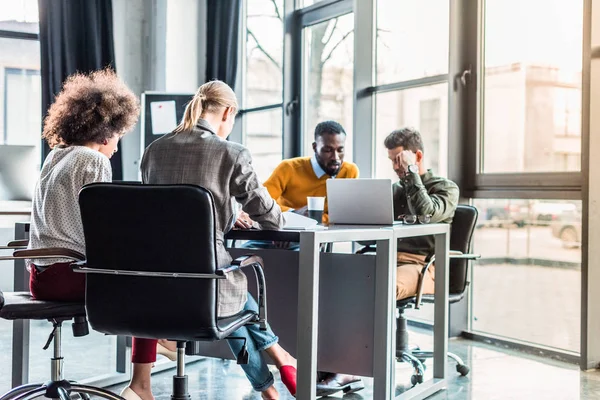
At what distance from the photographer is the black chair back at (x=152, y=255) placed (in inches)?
76.0

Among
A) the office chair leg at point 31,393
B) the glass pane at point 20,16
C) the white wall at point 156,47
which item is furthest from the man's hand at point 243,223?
the glass pane at point 20,16

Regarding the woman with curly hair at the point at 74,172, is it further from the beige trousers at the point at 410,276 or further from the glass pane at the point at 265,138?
the glass pane at the point at 265,138

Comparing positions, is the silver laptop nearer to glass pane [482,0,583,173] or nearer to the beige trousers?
the beige trousers

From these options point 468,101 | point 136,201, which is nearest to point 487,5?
point 468,101

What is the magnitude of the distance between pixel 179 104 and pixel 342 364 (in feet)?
12.5

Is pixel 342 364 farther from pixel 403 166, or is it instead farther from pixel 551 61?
pixel 551 61

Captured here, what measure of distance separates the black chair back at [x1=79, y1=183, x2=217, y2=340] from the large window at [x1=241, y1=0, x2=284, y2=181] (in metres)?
3.83

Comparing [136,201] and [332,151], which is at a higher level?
[332,151]

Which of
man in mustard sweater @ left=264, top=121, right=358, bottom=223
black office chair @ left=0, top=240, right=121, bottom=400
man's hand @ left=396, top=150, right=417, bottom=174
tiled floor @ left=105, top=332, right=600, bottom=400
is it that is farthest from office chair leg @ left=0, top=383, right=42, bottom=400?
man's hand @ left=396, top=150, right=417, bottom=174

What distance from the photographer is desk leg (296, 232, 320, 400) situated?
2264 millimetres

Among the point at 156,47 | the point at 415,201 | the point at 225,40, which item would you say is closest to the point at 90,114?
the point at 415,201

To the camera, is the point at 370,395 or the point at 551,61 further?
the point at 551,61

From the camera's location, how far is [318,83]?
540 centimetres

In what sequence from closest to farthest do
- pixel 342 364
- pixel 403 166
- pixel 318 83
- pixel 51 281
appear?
pixel 51 281 → pixel 342 364 → pixel 403 166 → pixel 318 83
